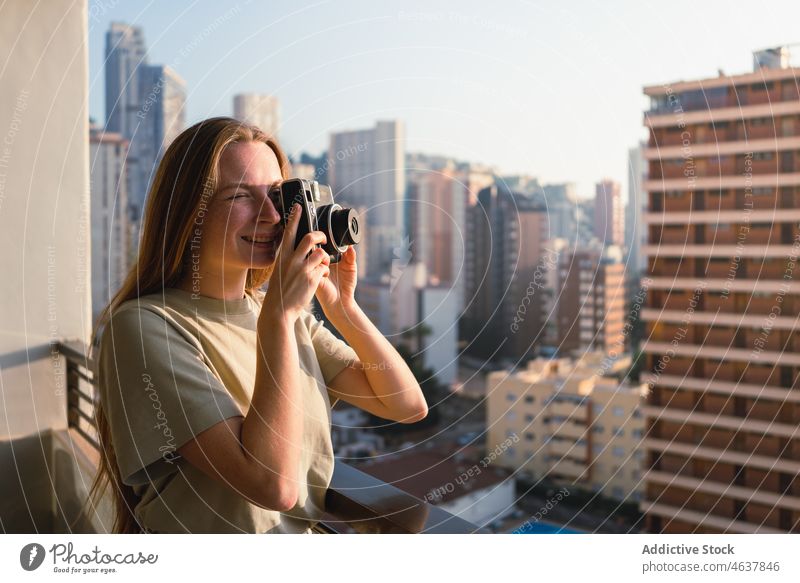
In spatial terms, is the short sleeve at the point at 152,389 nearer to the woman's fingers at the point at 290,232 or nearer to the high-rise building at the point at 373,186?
the woman's fingers at the point at 290,232

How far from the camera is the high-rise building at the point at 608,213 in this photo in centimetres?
135

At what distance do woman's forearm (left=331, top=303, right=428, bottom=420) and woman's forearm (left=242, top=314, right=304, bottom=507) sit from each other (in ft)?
0.46

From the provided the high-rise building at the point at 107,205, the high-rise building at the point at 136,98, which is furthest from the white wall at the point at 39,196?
the high-rise building at the point at 136,98

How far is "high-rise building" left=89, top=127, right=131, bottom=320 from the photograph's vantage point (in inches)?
39.0

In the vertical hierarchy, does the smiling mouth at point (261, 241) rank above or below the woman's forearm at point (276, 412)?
above

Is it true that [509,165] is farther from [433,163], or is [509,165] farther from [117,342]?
[117,342]

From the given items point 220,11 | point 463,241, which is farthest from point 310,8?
point 463,241

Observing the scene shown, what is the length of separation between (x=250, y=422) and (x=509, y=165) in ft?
1.96

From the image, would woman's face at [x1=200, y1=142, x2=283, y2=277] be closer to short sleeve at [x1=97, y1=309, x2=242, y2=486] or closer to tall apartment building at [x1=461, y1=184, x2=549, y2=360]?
short sleeve at [x1=97, y1=309, x2=242, y2=486]

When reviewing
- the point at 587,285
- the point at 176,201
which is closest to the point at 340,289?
the point at 176,201

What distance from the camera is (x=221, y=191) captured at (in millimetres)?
568

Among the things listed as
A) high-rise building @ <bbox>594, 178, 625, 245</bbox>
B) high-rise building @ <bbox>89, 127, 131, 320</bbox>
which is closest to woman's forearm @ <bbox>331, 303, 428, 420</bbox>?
high-rise building @ <bbox>89, 127, 131, 320</bbox>

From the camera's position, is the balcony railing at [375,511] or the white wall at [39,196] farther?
the white wall at [39,196]

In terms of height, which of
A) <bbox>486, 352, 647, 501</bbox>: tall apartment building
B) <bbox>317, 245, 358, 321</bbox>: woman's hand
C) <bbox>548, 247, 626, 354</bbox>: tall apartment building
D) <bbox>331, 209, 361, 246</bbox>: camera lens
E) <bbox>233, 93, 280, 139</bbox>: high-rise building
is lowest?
<bbox>486, 352, 647, 501</bbox>: tall apartment building
